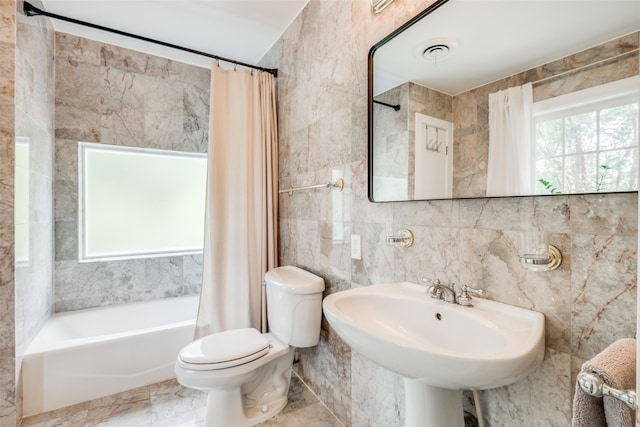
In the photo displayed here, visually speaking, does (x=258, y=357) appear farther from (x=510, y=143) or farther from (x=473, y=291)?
(x=510, y=143)

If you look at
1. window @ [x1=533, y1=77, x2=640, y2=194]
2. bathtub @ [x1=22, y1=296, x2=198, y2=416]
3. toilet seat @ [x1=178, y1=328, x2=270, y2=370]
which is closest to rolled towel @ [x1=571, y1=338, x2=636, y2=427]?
window @ [x1=533, y1=77, x2=640, y2=194]

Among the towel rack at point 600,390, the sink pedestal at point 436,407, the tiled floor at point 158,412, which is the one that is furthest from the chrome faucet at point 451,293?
the tiled floor at point 158,412

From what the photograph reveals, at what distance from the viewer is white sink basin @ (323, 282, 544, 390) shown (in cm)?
64

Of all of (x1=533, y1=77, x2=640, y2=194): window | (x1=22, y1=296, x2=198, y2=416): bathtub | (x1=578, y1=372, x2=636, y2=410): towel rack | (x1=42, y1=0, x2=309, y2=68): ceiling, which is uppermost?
(x1=42, y1=0, x2=309, y2=68): ceiling

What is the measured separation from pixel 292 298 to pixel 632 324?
131 centimetres

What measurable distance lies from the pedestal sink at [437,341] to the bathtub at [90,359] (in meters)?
1.55

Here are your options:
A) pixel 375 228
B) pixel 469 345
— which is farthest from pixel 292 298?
pixel 469 345

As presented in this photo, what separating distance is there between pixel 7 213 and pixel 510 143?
7.48ft

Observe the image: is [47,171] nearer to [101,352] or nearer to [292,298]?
[101,352]

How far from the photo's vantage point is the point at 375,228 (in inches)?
54.2

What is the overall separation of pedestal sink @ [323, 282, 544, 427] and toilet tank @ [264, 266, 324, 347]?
0.52m

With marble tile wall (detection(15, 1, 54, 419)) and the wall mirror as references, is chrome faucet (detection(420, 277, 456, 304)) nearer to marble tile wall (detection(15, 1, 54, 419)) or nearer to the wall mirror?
the wall mirror

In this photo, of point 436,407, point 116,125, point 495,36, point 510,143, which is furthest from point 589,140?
point 116,125

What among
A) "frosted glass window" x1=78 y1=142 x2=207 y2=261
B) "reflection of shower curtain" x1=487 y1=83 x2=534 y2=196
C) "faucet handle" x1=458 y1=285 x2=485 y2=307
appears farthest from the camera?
"frosted glass window" x1=78 y1=142 x2=207 y2=261
